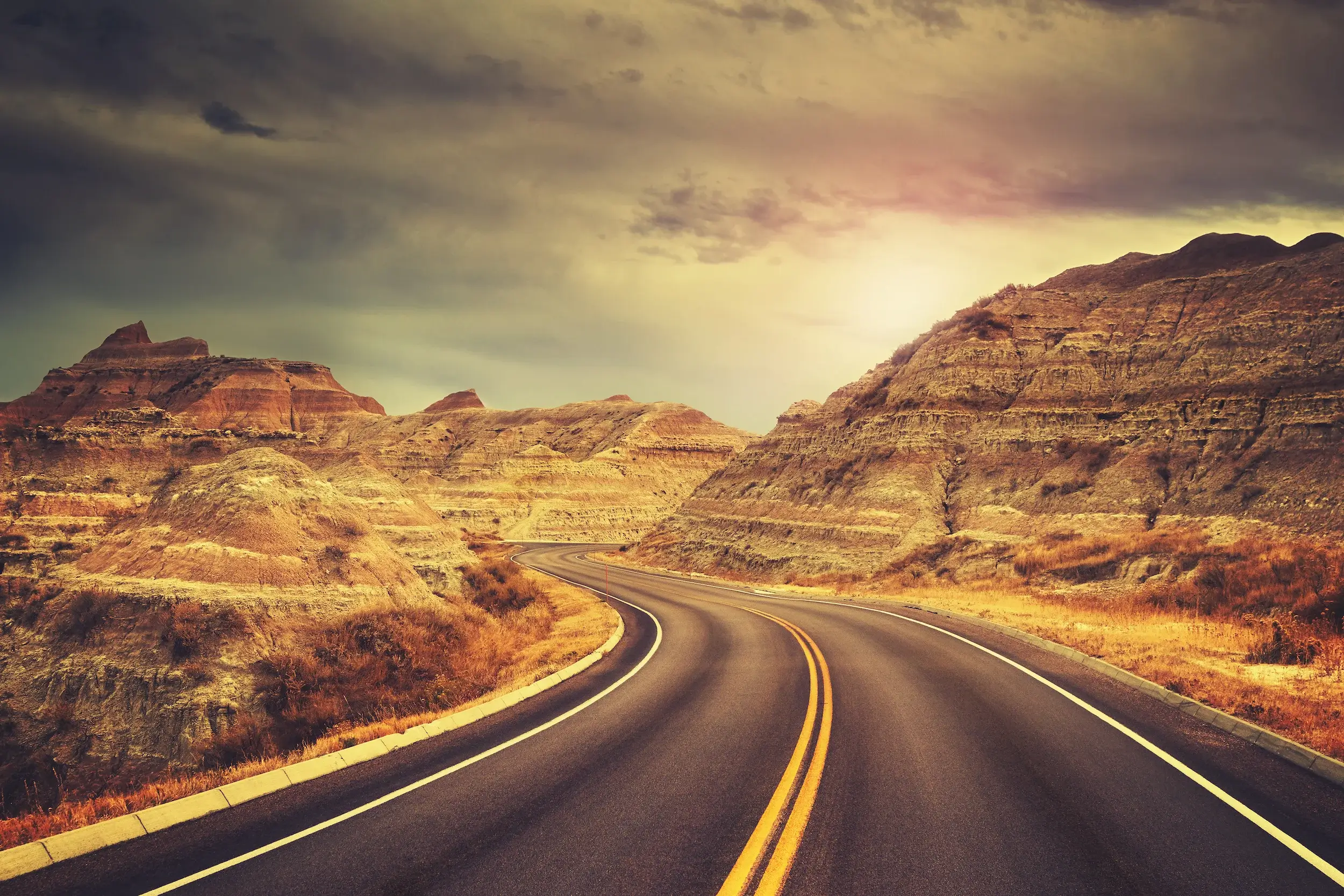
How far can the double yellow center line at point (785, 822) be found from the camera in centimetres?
438

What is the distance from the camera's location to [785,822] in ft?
17.4

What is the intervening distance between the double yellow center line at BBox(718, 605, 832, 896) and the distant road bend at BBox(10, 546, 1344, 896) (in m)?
0.03

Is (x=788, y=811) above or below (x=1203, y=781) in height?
below

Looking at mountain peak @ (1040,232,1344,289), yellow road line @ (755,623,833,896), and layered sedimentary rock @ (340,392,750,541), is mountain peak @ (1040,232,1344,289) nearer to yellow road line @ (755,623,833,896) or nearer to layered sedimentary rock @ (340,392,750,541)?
yellow road line @ (755,623,833,896)

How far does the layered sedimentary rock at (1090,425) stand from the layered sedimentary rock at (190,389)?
102m

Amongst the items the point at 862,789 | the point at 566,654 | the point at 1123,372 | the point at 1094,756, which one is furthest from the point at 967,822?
the point at 1123,372

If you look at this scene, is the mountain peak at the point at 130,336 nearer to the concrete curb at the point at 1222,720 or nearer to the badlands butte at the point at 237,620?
the badlands butte at the point at 237,620

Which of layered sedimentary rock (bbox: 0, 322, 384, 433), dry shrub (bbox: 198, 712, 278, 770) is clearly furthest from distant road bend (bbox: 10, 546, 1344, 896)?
layered sedimentary rock (bbox: 0, 322, 384, 433)

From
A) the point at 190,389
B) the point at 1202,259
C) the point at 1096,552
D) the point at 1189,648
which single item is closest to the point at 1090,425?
the point at 1096,552

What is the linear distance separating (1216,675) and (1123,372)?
29.0m

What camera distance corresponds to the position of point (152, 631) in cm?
1537

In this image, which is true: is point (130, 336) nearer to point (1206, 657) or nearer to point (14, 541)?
point (14, 541)

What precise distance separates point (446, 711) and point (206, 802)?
4.40 m

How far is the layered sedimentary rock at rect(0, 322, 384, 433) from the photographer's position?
11362 cm
